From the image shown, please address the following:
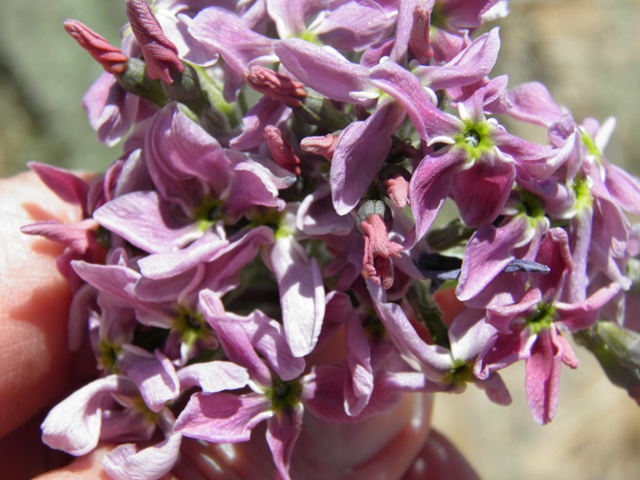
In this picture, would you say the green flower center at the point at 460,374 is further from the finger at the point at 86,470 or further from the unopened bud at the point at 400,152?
the finger at the point at 86,470

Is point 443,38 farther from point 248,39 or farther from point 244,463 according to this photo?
point 244,463

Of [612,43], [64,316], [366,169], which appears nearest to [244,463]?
[64,316]

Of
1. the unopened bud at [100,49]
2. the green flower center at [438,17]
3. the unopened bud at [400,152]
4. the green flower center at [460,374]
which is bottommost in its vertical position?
the green flower center at [460,374]

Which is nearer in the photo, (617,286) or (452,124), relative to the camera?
(452,124)

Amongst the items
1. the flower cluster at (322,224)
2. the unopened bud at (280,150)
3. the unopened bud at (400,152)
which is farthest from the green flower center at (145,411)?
the unopened bud at (400,152)

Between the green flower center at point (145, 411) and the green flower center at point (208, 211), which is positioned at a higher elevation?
the green flower center at point (208, 211)
